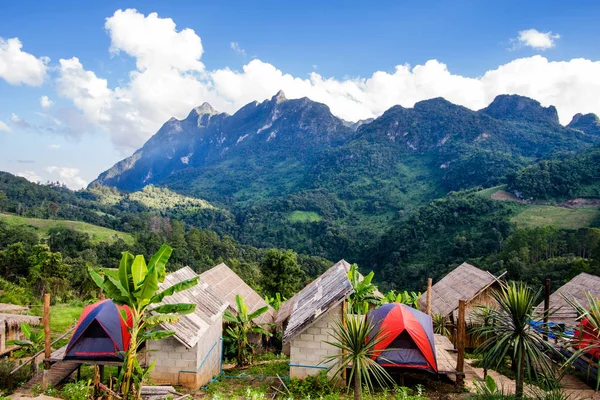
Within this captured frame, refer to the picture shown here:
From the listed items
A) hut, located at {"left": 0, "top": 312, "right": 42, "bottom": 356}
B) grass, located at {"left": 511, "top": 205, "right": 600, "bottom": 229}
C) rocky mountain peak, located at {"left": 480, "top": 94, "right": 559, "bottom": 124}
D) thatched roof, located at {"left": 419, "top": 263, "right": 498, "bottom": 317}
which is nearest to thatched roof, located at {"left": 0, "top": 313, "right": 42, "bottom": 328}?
hut, located at {"left": 0, "top": 312, "right": 42, "bottom": 356}

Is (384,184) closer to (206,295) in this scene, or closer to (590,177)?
(590,177)

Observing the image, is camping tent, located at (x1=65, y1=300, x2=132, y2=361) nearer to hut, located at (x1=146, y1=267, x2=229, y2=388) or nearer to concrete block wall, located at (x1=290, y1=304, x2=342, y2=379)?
hut, located at (x1=146, y1=267, x2=229, y2=388)

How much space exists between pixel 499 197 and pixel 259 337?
6157cm

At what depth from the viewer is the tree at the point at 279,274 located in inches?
1125

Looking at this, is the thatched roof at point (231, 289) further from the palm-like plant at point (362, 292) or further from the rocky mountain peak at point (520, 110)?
the rocky mountain peak at point (520, 110)

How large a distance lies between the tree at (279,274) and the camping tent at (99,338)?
18621 millimetres

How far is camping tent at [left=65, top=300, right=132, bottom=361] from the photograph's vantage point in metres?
9.95

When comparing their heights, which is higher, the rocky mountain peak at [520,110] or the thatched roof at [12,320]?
the rocky mountain peak at [520,110]

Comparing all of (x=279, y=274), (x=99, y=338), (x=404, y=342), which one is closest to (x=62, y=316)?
(x=99, y=338)

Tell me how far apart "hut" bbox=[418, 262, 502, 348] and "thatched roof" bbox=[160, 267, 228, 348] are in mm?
10417

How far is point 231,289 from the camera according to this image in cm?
1814

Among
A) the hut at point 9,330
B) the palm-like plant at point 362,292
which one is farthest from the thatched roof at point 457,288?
the hut at point 9,330

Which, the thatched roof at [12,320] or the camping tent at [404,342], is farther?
the thatched roof at [12,320]

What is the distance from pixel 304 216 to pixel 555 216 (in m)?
59.2
